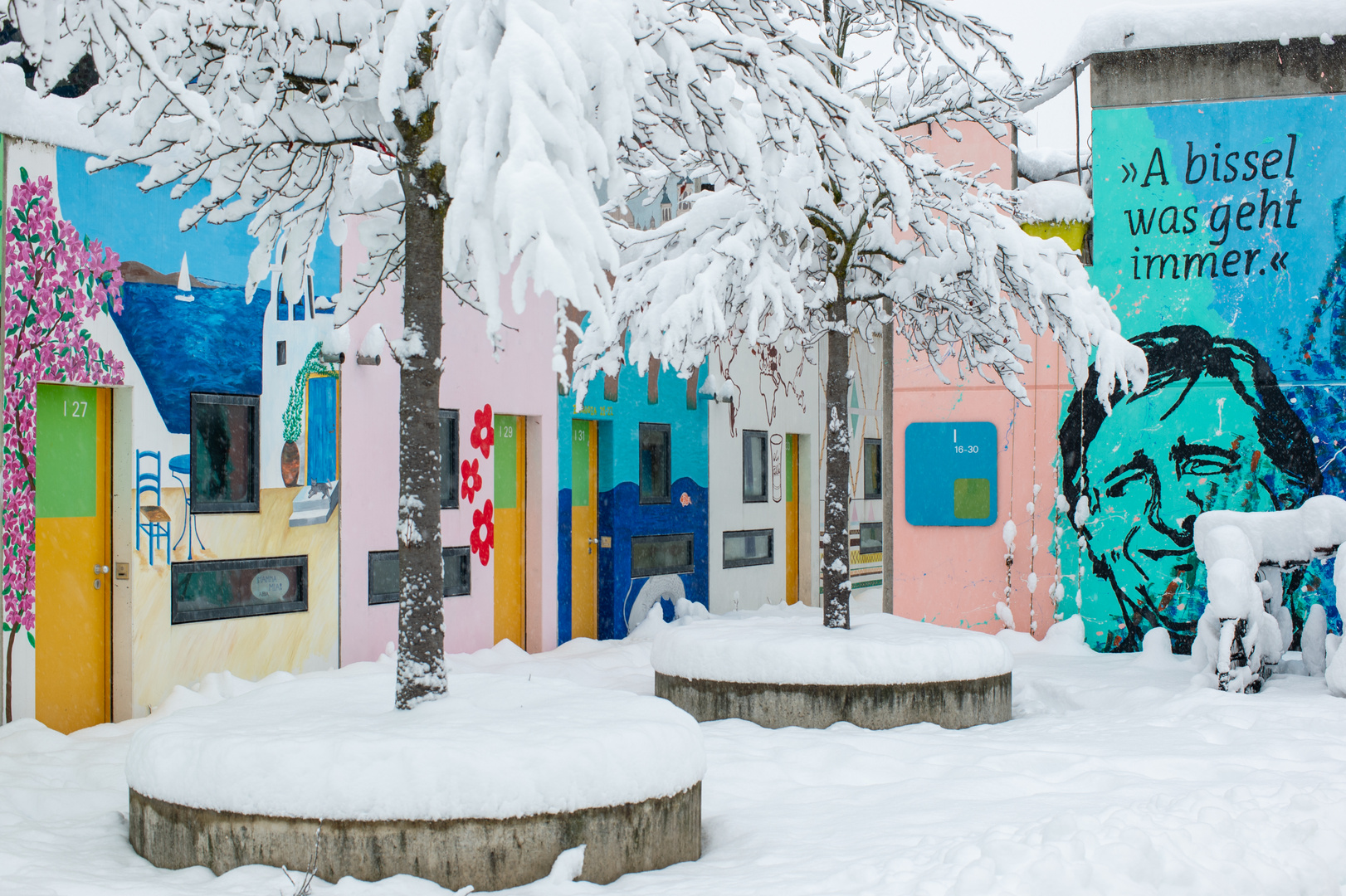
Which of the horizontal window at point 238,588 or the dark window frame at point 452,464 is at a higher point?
A: the dark window frame at point 452,464

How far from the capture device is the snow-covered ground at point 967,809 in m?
4.41

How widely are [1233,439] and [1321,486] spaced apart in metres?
0.81

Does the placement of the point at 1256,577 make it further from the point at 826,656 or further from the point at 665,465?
the point at 665,465

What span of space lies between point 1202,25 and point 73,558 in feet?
33.6

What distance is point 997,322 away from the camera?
8.86 meters

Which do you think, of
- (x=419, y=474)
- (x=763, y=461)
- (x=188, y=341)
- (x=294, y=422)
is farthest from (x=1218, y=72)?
(x=419, y=474)

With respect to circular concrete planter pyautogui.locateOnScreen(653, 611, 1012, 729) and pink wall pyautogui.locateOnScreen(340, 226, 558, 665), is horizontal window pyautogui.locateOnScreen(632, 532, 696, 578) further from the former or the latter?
circular concrete planter pyautogui.locateOnScreen(653, 611, 1012, 729)

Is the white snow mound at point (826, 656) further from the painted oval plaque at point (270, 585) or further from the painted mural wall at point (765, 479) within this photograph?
the painted mural wall at point (765, 479)

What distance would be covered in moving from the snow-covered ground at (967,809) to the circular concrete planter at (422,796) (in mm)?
86

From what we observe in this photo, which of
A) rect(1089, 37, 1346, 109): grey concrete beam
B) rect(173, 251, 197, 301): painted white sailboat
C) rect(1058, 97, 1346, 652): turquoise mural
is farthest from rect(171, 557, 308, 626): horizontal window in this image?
rect(1089, 37, 1346, 109): grey concrete beam

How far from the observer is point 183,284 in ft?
27.2

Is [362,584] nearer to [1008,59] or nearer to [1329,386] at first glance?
[1008,59]

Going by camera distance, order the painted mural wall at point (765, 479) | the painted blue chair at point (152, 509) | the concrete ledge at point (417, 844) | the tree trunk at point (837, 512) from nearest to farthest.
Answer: the concrete ledge at point (417, 844) < the painted blue chair at point (152, 509) < the tree trunk at point (837, 512) < the painted mural wall at point (765, 479)

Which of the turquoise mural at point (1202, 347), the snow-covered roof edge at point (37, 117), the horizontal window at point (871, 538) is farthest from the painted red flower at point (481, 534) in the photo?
the horizontal window at point (871, 538)
